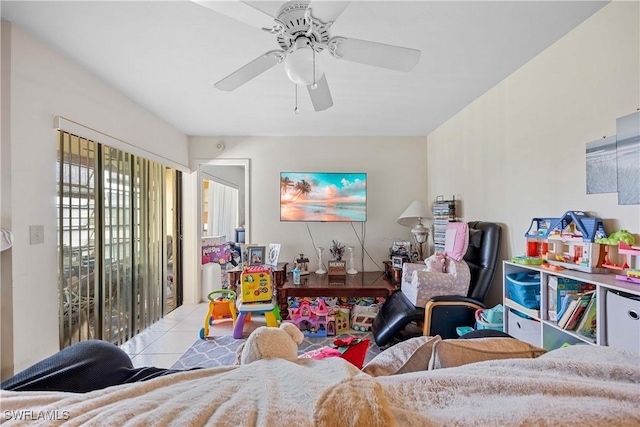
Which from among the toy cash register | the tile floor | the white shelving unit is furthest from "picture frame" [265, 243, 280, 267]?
→ the white shelving unit

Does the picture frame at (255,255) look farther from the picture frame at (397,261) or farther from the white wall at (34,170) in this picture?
the white wall at (34,170)

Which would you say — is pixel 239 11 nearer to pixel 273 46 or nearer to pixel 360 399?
pixel 273 46

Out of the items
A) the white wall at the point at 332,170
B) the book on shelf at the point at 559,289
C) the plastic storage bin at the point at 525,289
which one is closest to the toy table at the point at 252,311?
the white wall at the point at 332,170

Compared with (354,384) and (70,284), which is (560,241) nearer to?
(354,384)

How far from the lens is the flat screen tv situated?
341 centimetres

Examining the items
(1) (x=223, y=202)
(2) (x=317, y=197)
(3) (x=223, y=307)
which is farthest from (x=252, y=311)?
(1) (x=223, y=202)

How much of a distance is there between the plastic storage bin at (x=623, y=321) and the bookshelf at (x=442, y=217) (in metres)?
1.65

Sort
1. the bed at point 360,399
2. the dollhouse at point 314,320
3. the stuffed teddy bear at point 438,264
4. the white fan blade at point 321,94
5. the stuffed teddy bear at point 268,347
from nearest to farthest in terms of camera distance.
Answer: the bed at point 360,399
the stuffed teddy bear at point 268,347
the white fan blade at point 321,94
the stuffed teddy bear at point 438,264
the dollhouse at point 314,320

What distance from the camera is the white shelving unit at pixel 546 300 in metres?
1.18

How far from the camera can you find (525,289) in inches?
65.1

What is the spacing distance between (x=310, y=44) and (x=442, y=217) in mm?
2410

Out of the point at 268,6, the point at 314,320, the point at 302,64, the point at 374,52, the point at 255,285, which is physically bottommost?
the point at 314,320

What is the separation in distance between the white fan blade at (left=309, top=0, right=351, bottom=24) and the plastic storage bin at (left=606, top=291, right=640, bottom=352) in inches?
66.8

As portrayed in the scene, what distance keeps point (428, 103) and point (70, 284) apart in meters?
3.37
